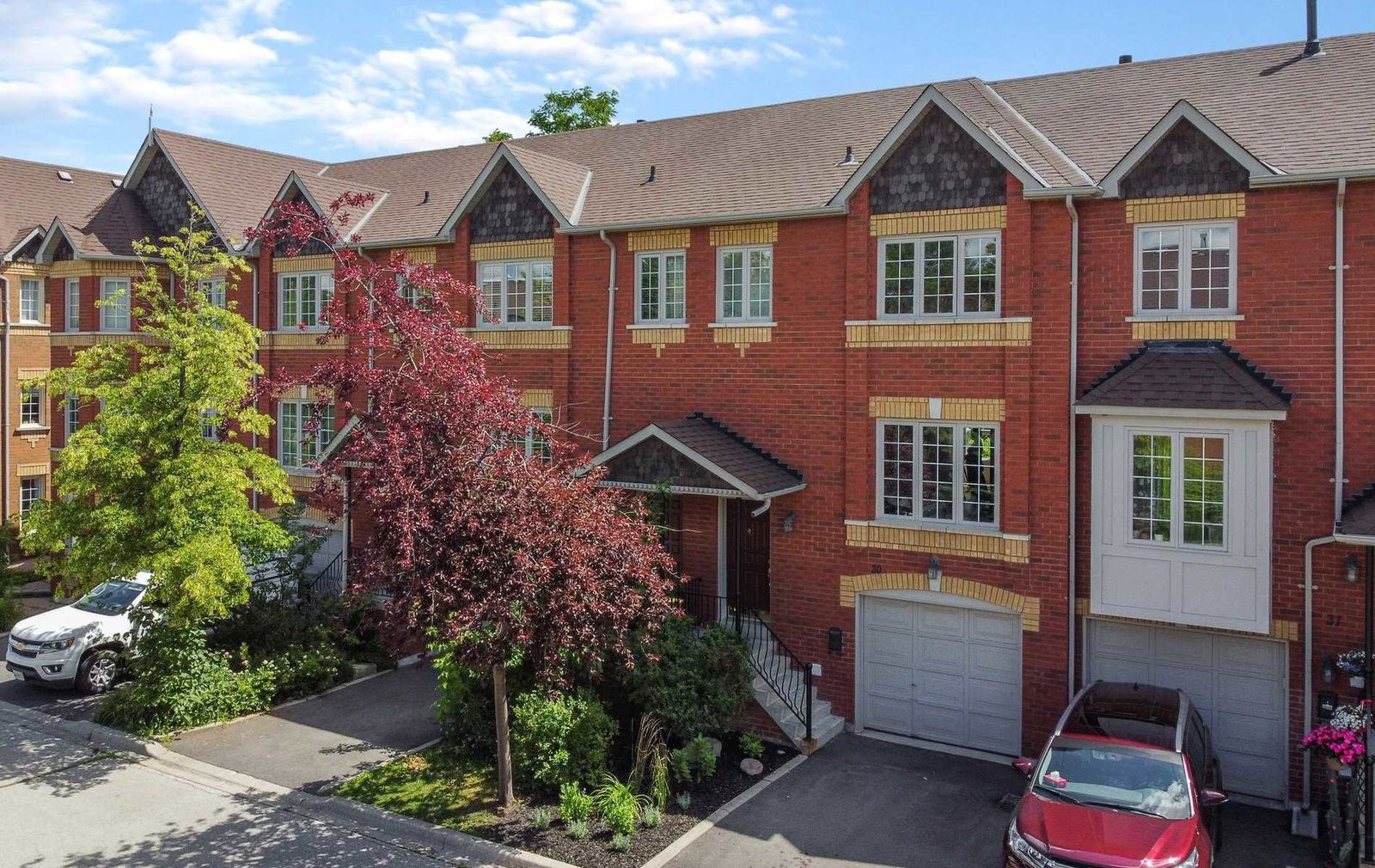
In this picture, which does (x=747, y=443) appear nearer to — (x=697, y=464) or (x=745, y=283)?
(x=697, y=464)

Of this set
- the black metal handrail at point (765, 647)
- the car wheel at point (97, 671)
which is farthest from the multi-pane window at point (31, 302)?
the black metal handrail at point (765, 647)

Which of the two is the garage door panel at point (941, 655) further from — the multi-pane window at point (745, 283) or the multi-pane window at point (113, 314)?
the multi-pane window at point (113, 314)

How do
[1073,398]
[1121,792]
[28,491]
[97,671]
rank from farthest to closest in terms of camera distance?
1. [28,491]
2. [97,671]
3. [1073,398]
4. [1121,792]

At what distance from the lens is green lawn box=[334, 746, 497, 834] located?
40.1ft

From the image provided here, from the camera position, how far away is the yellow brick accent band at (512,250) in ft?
60.9

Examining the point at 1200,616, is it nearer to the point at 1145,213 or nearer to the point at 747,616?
the point at 1145,213

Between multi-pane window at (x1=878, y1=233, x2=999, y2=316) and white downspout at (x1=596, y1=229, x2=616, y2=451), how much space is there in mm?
4748

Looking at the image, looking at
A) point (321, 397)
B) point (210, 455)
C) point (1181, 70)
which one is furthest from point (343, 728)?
point (1181, 70)

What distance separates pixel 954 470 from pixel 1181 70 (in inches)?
303

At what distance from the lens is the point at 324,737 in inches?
588

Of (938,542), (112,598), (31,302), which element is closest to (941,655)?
(938,542)

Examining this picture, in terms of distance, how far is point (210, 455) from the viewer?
50.3 feet

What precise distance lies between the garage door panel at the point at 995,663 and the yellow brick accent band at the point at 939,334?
4.25 metres

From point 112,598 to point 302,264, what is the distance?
25.7ft
